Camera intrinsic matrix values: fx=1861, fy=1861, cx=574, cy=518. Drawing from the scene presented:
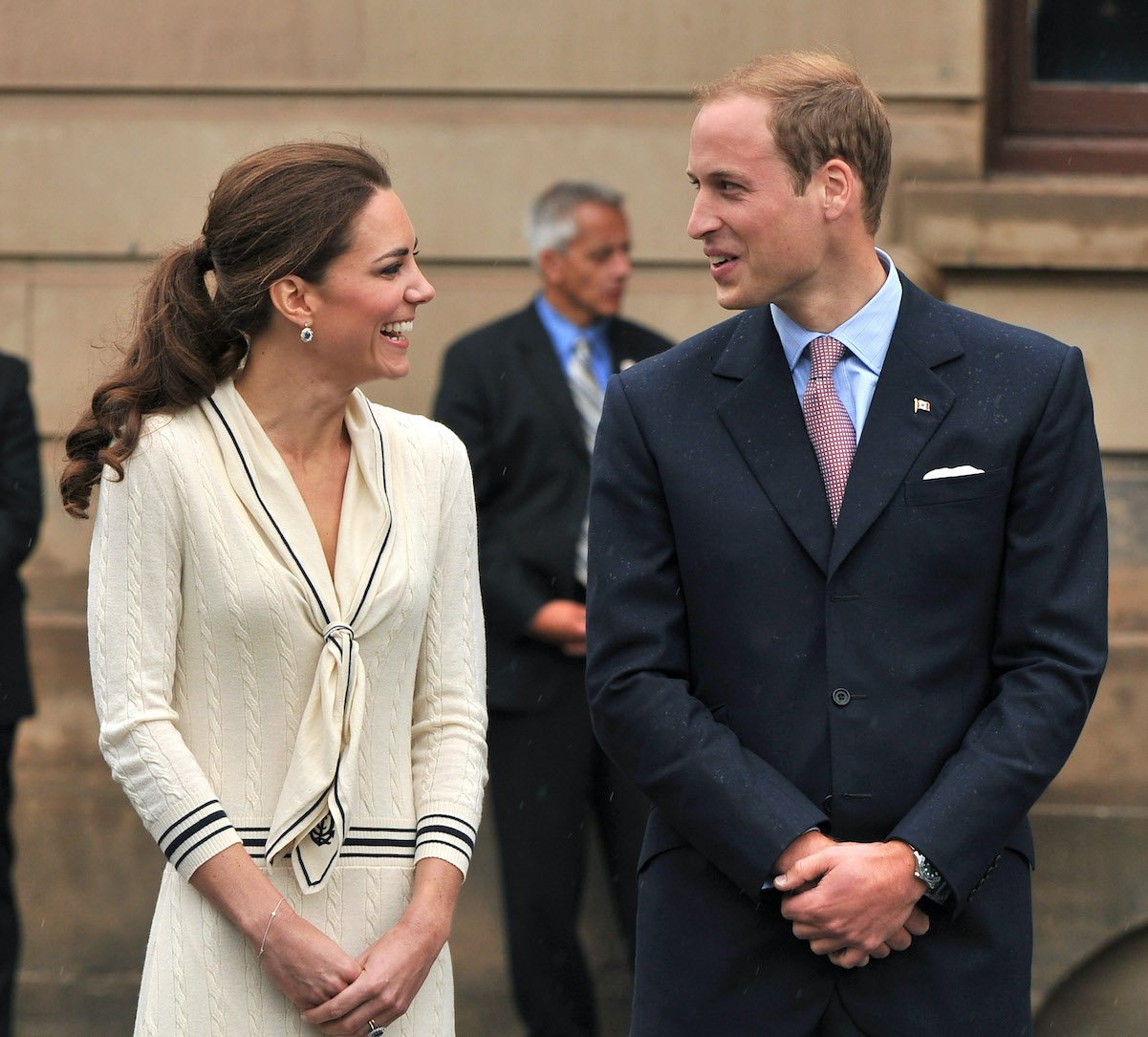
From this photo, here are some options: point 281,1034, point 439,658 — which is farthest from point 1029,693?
point 281,1034

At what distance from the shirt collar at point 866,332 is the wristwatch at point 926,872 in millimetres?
825

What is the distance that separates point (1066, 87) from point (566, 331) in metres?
2.11

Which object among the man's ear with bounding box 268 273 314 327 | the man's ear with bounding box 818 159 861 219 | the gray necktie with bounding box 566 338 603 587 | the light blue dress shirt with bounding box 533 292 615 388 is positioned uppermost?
the man's ear with bounding box 818 159 861 219

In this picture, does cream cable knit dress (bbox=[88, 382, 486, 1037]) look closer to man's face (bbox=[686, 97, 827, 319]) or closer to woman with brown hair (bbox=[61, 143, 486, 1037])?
woman with brown hair (bbox=[61, 143, 486, 1037])

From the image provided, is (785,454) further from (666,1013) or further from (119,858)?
(119,858)

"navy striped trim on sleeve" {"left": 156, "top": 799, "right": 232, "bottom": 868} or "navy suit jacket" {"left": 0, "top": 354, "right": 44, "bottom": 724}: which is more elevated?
"navy striped trim on sleeve" {"left": 156, "top": 799, "right": 232, "bottom": 868}

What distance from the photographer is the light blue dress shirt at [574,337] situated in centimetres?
569

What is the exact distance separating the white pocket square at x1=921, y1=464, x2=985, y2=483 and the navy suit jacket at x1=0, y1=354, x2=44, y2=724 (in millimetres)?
3324

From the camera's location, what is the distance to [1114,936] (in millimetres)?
6105

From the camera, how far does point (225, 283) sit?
326 cm

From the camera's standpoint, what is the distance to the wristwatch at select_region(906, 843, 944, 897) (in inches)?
117

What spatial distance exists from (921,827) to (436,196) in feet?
12.8

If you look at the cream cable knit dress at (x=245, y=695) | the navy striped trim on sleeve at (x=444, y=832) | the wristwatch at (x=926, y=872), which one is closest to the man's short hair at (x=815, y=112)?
the cream cable knit dress at (x=245, y=695)

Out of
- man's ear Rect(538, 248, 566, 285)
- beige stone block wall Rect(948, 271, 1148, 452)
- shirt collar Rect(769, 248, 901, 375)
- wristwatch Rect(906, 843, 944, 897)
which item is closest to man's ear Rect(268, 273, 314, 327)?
shirt collar Rect(769, 248, 901, 375)
